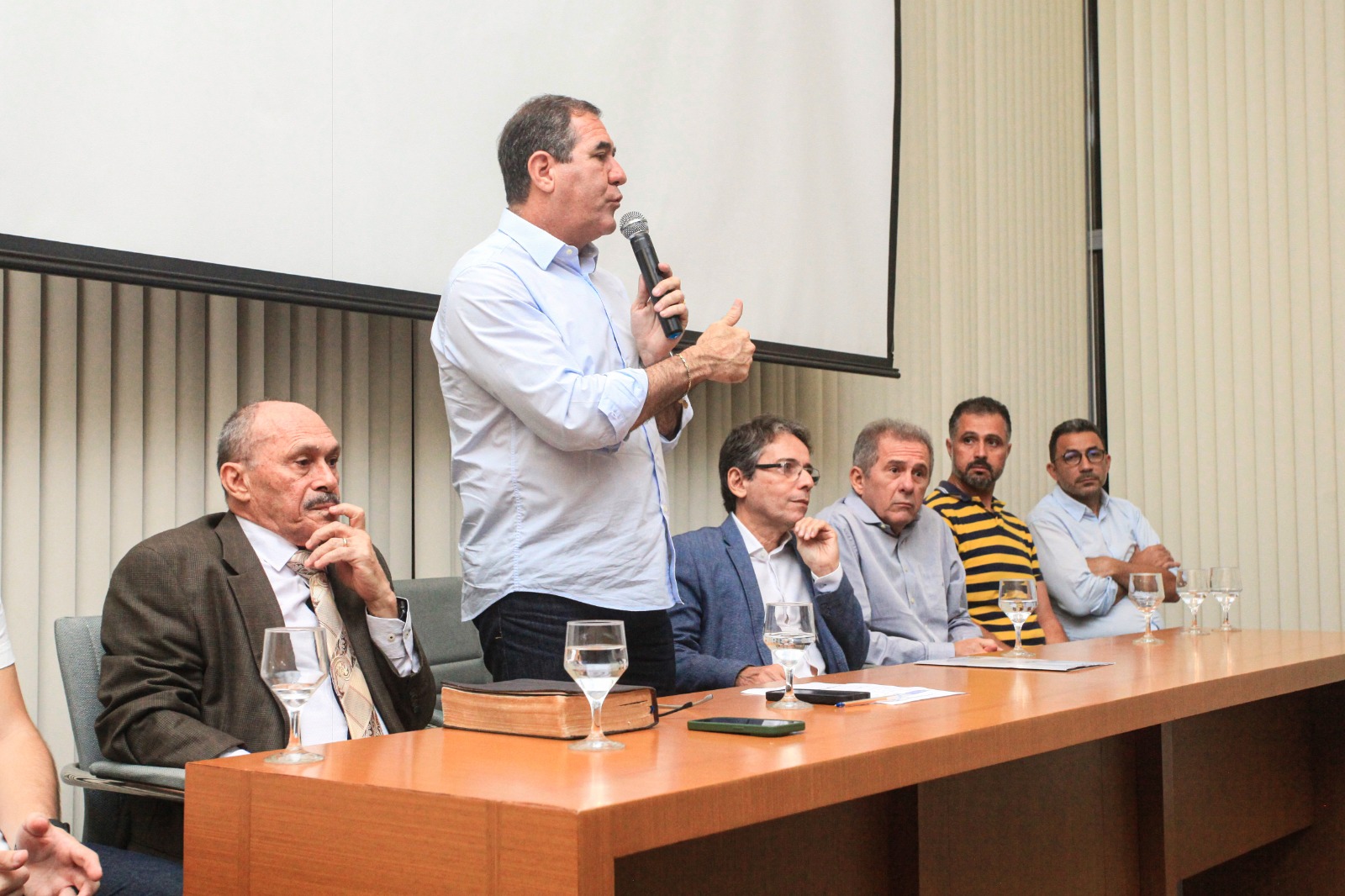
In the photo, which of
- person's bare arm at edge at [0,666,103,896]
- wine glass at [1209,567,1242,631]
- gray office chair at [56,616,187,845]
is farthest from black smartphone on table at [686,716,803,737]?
wine glass at [1209,567,1242,631]

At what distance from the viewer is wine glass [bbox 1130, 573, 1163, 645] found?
273cm

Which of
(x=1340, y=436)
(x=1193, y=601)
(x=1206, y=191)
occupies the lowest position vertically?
(x=1193, y=601)

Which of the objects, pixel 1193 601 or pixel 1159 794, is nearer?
pixel 1159 794

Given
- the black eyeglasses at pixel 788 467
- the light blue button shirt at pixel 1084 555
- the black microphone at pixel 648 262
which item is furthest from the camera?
the light blue button shirt at pixel 1084 555

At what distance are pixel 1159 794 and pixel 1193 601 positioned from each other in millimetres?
842

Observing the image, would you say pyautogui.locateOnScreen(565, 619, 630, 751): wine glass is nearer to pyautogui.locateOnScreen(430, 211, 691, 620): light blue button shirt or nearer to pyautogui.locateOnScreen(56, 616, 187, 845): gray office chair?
pyautogui.locateOnScreen(430, 211, 691, 620): light blue button shirt

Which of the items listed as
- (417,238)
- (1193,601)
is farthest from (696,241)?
(1193,601)

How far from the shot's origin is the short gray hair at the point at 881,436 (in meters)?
3.37

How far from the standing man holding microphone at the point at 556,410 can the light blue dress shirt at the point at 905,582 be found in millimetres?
1035

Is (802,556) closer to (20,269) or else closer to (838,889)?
(838,889)

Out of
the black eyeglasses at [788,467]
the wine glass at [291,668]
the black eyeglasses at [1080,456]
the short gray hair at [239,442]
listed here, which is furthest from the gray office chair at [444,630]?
the black eyeglasses at [1080,456]

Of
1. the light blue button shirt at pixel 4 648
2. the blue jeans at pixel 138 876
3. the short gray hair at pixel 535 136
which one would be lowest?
the blue jeans at pixel 138 876

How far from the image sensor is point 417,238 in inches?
114

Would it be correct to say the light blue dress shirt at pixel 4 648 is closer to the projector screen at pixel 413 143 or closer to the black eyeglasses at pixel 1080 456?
the projector screen at pixel 413 143
